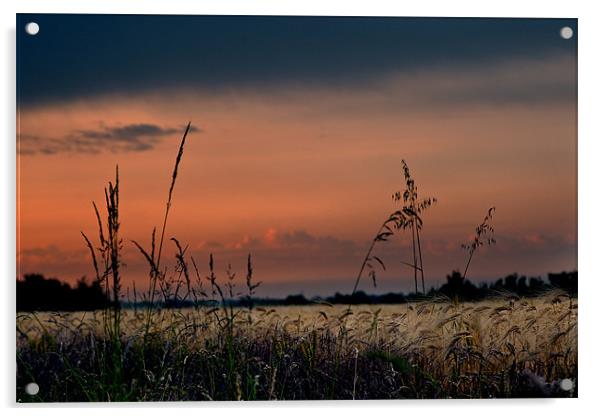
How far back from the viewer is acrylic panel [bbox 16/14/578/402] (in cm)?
558

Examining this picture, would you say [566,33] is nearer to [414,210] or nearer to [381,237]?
[414,210]

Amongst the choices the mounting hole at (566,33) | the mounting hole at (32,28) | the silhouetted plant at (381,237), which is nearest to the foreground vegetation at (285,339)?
the silhouetted plant at (381,237)

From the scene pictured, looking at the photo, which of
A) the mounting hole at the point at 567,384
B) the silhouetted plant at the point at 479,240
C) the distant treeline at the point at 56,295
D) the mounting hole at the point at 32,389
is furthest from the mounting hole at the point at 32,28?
the mounting hole at the point at 567,384

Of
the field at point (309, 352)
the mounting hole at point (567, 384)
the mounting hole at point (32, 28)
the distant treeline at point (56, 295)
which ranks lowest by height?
the mounting hole at point (567, 384)

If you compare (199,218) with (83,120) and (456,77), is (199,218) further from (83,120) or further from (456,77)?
(456,77)

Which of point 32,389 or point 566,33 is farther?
point 566,33

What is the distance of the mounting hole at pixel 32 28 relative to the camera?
5.54m

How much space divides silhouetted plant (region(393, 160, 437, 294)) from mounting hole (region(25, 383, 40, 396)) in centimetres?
191

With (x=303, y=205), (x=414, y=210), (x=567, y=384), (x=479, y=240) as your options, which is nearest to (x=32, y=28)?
(x=303, y=205)

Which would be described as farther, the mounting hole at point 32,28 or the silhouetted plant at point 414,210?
the silhouetted plant at point 414,210

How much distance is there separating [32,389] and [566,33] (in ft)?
10.5

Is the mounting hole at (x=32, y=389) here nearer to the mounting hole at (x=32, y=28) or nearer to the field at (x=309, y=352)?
the field at (x=309, y=352)

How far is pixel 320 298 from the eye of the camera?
5664mm

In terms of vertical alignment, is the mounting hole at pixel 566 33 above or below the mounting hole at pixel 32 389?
above
